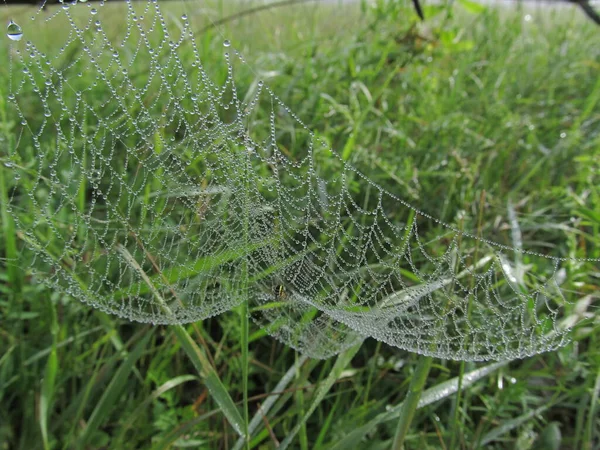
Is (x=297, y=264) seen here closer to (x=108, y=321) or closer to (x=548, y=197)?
(x=108, y=321)

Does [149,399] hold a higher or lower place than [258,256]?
lower

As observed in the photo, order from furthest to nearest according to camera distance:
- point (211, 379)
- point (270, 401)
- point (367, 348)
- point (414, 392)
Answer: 1. point (367, 348)
2. point (270, 401)
3. point (211, 379)
4. point (414, 392)

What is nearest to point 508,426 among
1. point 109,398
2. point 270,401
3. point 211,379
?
point 270,401

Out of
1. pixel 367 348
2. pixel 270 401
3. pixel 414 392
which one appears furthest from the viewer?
pixel 367 348

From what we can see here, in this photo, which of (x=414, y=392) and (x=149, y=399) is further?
(x=149, y=399)

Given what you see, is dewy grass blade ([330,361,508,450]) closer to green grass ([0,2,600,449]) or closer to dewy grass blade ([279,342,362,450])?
green grass ([0,2,600,449])

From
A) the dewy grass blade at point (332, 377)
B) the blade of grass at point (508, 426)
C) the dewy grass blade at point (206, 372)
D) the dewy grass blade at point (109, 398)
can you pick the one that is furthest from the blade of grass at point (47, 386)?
the blade of grass at point (508, 426)

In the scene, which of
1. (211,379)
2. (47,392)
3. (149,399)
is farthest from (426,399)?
(47,392)

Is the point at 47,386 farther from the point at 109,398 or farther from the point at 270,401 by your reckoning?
the point at 270,401

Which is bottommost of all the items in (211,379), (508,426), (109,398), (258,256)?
(508,426)
